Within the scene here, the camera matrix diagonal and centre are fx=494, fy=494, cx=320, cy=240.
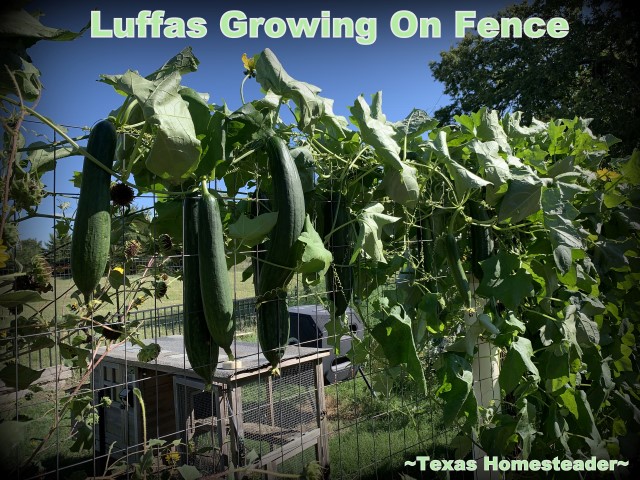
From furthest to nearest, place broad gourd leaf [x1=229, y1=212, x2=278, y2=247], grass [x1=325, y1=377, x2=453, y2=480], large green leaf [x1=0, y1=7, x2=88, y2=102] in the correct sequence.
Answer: grass [x1=325, y1=377, x2=453, y2=480], broad gourd leaf [x1=229, y1=212, x2=278, y2=247], large green leaf [x1=0, y1=7, x2=88, y2=102]

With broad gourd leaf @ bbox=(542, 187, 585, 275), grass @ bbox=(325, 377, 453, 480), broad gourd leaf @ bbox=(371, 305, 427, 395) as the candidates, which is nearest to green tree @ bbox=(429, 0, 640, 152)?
grass @ bbox=(325, 377, 453, 480)

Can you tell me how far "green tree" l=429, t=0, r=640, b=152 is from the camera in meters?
11.5

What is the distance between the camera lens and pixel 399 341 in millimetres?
1271

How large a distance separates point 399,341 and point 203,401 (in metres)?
2.39

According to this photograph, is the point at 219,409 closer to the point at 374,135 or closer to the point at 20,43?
the point at 374,135

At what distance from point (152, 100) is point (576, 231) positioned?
3.68 ft

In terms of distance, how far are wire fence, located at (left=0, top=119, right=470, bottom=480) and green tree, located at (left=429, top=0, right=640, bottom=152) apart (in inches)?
415

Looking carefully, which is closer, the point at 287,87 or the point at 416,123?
the point at 287,87

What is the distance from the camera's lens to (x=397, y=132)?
4.44 ft

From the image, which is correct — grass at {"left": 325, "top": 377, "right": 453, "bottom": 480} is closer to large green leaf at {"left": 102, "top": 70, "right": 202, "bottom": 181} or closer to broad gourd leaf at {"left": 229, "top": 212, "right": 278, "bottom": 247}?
broad gourd leaf at {"left": 229, "top": 212, "right": 278, "bottom": 247}

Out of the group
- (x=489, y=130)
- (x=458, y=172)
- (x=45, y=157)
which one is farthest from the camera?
(x=489, y=130)

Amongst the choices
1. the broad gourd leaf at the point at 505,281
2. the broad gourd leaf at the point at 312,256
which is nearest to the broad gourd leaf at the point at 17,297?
the broad gourd leaf at the point at 312,256

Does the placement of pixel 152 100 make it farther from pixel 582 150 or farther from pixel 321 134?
pixel 582 150

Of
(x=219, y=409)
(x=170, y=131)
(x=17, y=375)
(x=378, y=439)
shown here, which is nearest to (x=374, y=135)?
(x=170, y=131)
